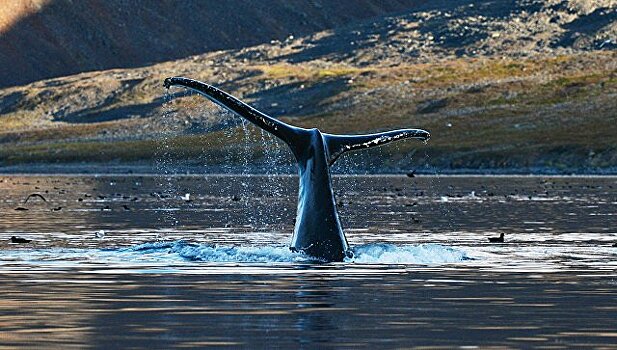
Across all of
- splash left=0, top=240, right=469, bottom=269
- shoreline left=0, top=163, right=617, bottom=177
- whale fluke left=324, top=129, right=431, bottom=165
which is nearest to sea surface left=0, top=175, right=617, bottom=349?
splash left=0, top=240, right=469, bottom=269

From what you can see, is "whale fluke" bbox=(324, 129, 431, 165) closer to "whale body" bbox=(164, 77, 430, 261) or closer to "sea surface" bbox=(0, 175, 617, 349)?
"whale body" bbox=(164, 77, 430, 261)

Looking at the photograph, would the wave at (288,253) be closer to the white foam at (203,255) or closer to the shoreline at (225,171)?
the white foam at (203,255)

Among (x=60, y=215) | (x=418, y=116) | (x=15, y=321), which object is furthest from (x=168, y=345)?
(x=418, y=116)

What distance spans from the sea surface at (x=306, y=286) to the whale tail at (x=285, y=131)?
2037 mm

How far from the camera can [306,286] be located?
2333 centimetres

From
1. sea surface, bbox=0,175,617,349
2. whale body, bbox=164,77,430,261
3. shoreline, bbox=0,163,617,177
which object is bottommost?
sea surface, bbox=0,175,617,349

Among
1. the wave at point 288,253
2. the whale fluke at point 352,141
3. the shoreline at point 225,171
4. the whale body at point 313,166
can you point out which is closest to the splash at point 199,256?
the wave at point 288,253

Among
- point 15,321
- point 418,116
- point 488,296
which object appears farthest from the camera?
point 418,116

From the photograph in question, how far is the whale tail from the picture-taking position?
27703 millimetres

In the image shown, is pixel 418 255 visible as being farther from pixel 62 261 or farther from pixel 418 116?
pixel 418 116

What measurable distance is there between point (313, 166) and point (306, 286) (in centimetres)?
514

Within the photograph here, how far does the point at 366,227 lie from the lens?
43656mm

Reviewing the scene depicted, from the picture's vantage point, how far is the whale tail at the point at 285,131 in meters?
27.7

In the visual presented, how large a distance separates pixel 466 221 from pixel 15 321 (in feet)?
98.9
